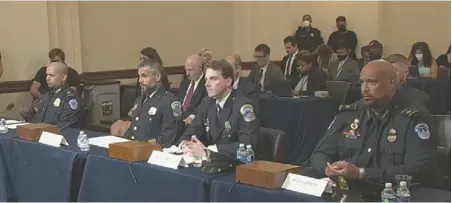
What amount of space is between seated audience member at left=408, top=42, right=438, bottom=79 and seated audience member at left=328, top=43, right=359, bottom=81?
72 cm

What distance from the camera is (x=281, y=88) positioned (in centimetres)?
635

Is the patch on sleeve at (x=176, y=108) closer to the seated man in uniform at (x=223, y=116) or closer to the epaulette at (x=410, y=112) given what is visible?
the seated man in uniform at (x=223, y=116)

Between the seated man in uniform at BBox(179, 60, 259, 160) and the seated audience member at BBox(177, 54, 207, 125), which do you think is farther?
the seated audience member at BBox(177, 54, 207, 125)

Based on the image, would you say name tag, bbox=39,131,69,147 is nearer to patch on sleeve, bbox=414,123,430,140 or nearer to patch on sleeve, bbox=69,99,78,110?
patch on sleeve, bbox=69,99,78,110

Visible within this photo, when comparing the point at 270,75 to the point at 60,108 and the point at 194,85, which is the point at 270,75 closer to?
the point at 194,85

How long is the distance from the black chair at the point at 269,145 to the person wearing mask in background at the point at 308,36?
6984 millimetres

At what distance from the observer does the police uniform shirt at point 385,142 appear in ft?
8.16

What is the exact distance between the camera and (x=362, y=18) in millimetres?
10117

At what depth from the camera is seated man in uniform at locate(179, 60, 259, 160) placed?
320cm

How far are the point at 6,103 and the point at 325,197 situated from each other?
552cm

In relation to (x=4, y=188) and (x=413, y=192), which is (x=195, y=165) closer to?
(x=413, y=192)

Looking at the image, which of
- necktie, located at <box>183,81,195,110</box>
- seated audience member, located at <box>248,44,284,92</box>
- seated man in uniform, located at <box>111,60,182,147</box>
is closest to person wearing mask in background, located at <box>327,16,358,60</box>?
seated audience member, located at <box>248,44,284,92</box>

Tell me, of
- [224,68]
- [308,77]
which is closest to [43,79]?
[308,77]

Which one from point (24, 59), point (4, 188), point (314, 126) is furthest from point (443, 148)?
Result: point (24, 59)
